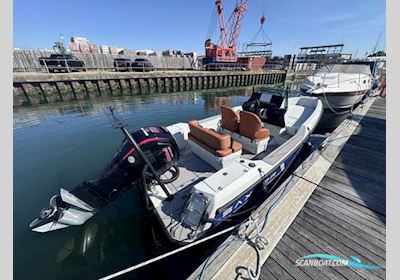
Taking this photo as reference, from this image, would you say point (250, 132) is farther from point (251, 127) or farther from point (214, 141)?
point (214, 141)

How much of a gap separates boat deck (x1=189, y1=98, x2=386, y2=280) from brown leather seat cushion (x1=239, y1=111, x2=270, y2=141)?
106cm

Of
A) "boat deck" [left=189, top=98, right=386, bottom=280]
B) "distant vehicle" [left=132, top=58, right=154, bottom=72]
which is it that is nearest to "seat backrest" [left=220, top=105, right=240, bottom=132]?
"boat deck" [left=189, top=98, right=386, bottom=280]

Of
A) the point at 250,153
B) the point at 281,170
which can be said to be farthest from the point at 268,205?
the point at 250,153

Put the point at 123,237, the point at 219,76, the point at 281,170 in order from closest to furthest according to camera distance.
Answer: the point at 123,237 < the point at 281,170 < the point at 219,76

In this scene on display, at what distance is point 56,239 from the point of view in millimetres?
3027

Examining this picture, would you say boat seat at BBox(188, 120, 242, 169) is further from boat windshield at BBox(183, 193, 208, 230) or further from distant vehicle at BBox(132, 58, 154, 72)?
distant vehicle at BBox(132, 58, 154, 72)

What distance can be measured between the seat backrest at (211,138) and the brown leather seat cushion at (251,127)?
2.60 ft

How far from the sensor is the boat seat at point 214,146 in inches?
132

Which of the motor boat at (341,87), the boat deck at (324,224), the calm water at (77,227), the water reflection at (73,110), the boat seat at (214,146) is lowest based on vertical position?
the calm water at (77,227)

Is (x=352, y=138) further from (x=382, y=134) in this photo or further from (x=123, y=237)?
(x=123, y=237)

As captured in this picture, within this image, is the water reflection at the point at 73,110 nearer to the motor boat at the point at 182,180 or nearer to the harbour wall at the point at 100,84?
the harbour wall at the point at 100,84

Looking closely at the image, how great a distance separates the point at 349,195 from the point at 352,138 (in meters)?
2.67

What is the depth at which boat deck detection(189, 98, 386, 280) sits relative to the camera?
187 cm

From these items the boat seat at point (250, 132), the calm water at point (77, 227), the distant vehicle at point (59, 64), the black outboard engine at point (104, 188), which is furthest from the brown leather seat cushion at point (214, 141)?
the distant vehicle at point (59, 64)
